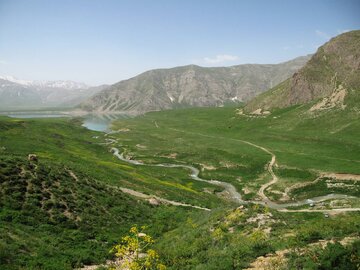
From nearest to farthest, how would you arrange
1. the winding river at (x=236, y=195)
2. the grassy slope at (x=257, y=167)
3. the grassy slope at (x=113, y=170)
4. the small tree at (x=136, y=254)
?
1. the small tree at (x=136, y=254)
2. the grassy slope at (x=257, y=167)
3. the grassy slope at (x=113, y=170)
4. the winding river at (x=236, y=195)

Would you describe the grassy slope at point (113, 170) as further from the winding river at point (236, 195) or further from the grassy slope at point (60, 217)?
the grassy slope at point (60, 217)

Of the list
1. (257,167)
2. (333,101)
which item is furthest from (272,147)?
(333,101)

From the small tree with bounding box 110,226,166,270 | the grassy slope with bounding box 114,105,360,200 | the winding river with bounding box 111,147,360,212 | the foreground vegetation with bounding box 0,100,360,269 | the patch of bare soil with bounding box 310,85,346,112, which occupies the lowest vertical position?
the winding river with bounding box 111,147,360,212

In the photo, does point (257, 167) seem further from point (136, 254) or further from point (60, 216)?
point (136, 254)

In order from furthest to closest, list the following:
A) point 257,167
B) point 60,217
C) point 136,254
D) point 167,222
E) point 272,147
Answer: point 272,147, point 257,167, point 167,222, point 60,217, point 136,254

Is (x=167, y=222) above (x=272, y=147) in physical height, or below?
above

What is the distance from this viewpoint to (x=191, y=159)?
114 metres

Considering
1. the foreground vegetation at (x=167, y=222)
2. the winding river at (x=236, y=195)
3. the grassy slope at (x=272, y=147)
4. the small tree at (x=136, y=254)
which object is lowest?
the winding river at (x=236, y=195)

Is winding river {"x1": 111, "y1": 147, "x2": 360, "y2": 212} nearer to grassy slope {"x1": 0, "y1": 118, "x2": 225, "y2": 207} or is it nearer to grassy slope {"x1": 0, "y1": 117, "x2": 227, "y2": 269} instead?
grassy slope {"x1": 0, "y1": 118, "x2": 225, "y2": 207}

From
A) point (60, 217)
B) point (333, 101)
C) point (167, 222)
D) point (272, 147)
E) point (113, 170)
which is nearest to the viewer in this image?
point (60, 217)

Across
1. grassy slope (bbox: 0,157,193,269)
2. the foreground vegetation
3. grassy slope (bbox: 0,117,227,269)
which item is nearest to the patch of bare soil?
the foreground vegetation

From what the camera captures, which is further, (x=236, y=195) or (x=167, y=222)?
(x=236, y=195)

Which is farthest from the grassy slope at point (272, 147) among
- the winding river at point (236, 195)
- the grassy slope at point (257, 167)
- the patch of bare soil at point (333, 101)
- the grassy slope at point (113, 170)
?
the grassy slope at point (113, 170)

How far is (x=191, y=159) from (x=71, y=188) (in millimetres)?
76904
